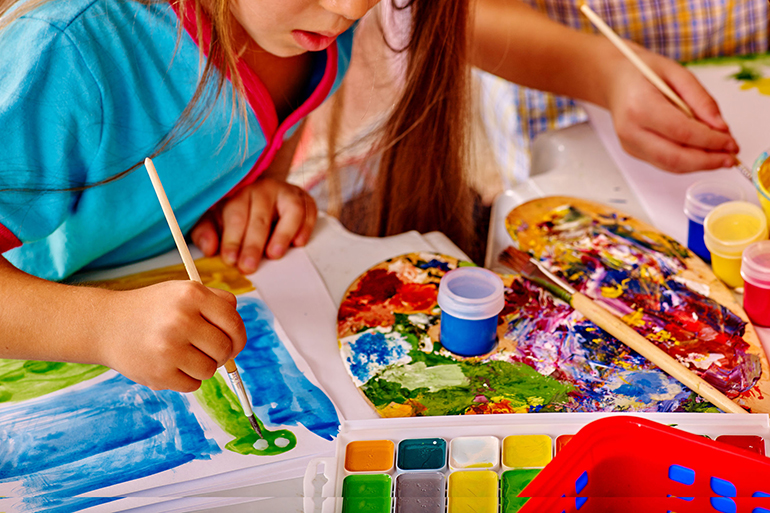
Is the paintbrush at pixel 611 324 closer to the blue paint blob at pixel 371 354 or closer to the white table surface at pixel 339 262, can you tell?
the white table surface at pixel 339 262

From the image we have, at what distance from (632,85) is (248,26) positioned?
486mm

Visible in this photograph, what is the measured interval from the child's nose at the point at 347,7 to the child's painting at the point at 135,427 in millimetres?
300

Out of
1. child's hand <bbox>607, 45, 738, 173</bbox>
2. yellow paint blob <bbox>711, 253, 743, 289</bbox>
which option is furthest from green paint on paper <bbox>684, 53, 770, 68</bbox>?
yellow paint blob <bbox>711, 253, 743, 289</bbox>

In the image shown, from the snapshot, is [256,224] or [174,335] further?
[256,224]

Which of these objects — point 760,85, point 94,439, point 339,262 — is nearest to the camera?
point 94,439

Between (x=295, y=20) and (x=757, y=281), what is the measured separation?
0.49 m

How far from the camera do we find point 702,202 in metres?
0.80

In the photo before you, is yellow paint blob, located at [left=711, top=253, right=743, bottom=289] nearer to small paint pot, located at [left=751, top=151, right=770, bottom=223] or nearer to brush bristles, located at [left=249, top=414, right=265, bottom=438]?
small paint pot, located at [left=751, top=151, right=770, bottom=223]

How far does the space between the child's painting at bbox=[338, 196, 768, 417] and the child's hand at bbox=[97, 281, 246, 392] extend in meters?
0.14

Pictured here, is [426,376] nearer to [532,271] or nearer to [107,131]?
[532,271]

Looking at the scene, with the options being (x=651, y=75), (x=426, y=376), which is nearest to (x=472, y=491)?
(x=426, y=376)

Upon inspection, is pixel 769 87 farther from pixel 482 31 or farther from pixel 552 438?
pixel 552 438

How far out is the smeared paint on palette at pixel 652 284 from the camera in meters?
0.64

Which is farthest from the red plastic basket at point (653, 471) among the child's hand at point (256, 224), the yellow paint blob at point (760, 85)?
the yellow paint blob at point (760, 85)
